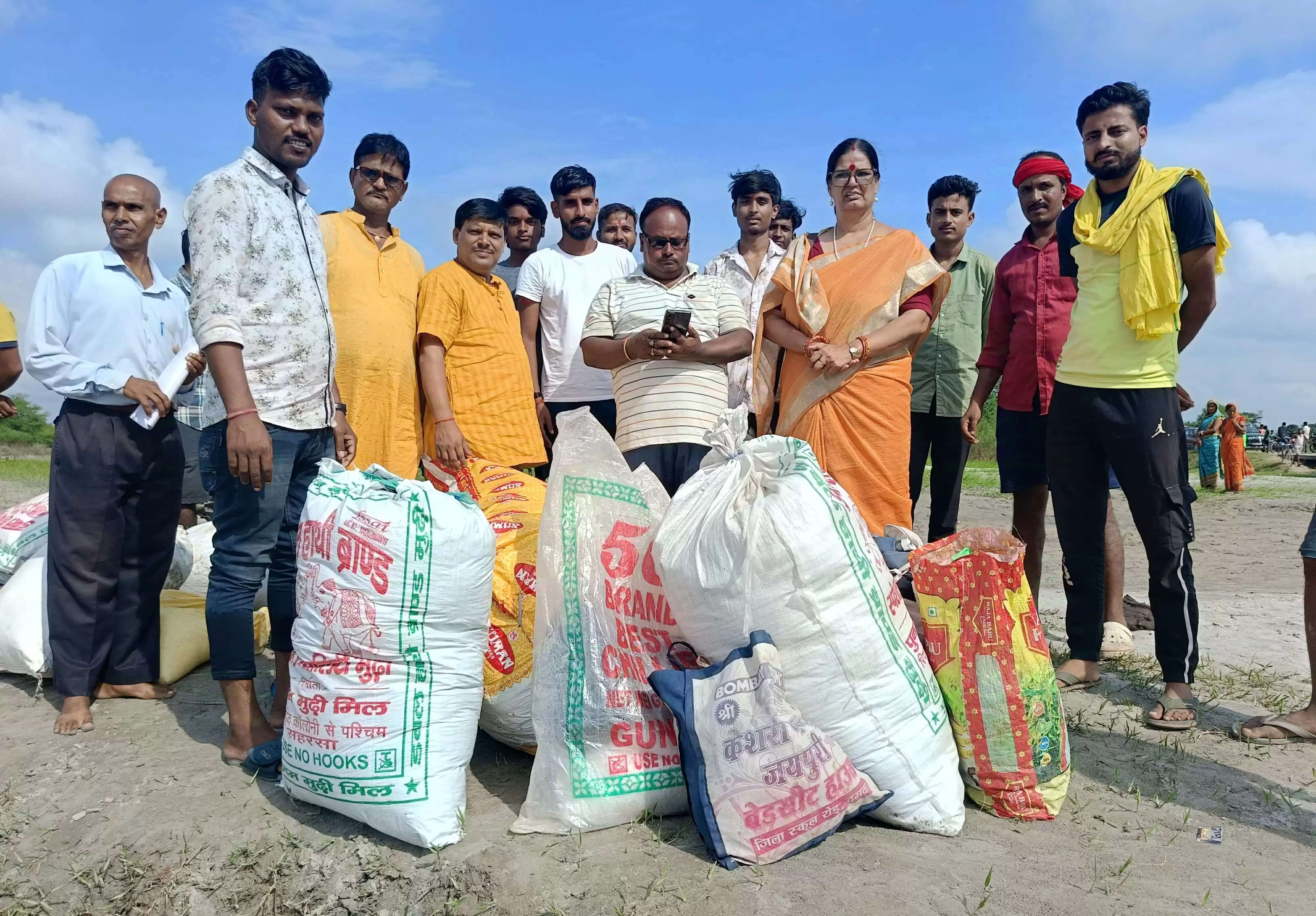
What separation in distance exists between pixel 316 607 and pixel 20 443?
37320 mm

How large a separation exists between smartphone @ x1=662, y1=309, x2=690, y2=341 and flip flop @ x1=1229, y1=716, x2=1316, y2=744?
2250 mm

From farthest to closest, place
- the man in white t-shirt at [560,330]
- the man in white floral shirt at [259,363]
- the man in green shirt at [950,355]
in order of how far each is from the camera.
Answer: the man in green shirt at [950,355], the man in white t-shirt at [560,330], the man in white floral shirt at [259,363]

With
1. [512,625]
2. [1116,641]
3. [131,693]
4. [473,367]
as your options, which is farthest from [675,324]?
[1116,641]

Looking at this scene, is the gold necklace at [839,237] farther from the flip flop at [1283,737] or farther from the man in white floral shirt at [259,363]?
the flip flop at [1283,737]

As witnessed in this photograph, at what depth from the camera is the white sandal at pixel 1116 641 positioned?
3873 millimetres

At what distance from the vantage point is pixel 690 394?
3.24 metres

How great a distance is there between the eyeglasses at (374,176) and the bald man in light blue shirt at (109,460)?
76 cm

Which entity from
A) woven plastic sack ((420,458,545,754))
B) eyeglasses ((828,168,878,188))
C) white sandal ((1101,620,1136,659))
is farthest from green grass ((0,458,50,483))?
white sandal ((1101,620,1136,659))

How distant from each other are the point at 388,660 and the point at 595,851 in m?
0.66

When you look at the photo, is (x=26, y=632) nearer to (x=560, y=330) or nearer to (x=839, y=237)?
(x=560, y=330)

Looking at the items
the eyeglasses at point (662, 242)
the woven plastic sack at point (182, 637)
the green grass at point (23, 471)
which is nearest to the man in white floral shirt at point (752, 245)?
the eyeglasses at point (662, 242)

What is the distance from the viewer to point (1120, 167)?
123 inches

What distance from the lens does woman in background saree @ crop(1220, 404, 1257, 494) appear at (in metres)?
13.9

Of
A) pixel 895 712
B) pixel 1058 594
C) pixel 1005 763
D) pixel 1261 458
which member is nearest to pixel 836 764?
pixel 895 712
